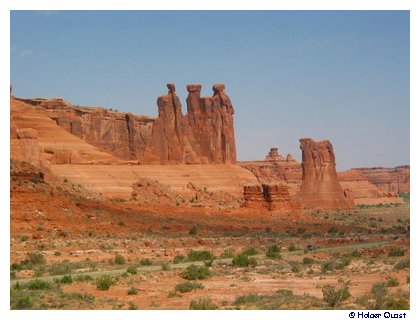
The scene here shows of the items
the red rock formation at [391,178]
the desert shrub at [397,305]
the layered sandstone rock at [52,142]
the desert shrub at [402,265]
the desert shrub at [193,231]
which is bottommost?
the desert shrub at [402,265]

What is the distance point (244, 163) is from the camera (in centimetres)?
17475

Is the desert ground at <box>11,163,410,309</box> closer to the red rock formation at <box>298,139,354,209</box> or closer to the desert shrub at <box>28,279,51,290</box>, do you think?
the desert shrub at <box>28,279,51,290</box>

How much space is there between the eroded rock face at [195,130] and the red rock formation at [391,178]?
A: 70.8 meters

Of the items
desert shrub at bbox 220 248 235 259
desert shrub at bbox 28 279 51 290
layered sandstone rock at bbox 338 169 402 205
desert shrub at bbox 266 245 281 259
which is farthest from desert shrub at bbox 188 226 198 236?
layered sandstone rock at bbox 338 169 402 205

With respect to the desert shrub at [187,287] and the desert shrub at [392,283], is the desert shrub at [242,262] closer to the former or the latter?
the desert shrub at [187,287]

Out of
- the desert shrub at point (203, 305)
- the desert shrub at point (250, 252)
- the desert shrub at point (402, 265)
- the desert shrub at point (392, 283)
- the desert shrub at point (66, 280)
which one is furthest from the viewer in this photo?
the desert shrub at point (250, 252)

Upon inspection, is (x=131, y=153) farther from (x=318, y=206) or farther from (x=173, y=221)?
(x=173, y=221)

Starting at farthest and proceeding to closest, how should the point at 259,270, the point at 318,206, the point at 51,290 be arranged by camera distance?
the point at 318,206, the point at 259,270, the point at 51,290

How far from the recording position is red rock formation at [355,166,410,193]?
179 m

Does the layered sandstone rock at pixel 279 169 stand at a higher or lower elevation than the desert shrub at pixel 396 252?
higher


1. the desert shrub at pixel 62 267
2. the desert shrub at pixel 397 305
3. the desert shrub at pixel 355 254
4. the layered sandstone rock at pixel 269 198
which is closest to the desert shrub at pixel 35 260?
the desert shrub at pixel 62 267

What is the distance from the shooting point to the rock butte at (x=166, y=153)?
78.1 m
